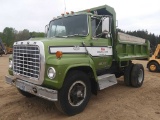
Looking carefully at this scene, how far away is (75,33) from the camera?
576cm

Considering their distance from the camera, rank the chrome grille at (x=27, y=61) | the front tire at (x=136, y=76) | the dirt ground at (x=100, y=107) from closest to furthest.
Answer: the chrome grille at (x=27, y=61)
the dirt ground at (x=100, y=107)
the front tire at (x=136, y=76)

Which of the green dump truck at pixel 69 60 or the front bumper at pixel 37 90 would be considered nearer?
the front bumper at pixel 37 90

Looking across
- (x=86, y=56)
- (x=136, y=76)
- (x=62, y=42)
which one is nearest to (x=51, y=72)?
(x=62, y=42)

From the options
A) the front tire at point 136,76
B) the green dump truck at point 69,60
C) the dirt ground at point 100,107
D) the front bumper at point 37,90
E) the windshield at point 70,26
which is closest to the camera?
the front bumper at point 37,90

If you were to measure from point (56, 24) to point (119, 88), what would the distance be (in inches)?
135

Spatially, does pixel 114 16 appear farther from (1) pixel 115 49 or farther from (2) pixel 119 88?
(2) pixel 119 88

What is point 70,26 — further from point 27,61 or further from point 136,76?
point 136,76

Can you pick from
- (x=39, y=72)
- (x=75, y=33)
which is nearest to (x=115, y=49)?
(x=75, y=33)

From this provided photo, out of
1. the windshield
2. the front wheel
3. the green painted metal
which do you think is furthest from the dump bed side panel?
the front wheel

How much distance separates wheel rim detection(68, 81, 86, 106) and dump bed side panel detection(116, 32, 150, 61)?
2.16m

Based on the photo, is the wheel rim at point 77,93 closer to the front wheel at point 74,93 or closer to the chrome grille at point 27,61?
the front wheel at point 74,93

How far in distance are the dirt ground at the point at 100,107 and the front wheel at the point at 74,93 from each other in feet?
0.67

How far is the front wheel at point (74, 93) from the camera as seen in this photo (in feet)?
15.3

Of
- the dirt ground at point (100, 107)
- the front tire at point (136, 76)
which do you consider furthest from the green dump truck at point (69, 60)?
the front tire at point (136, 76)
